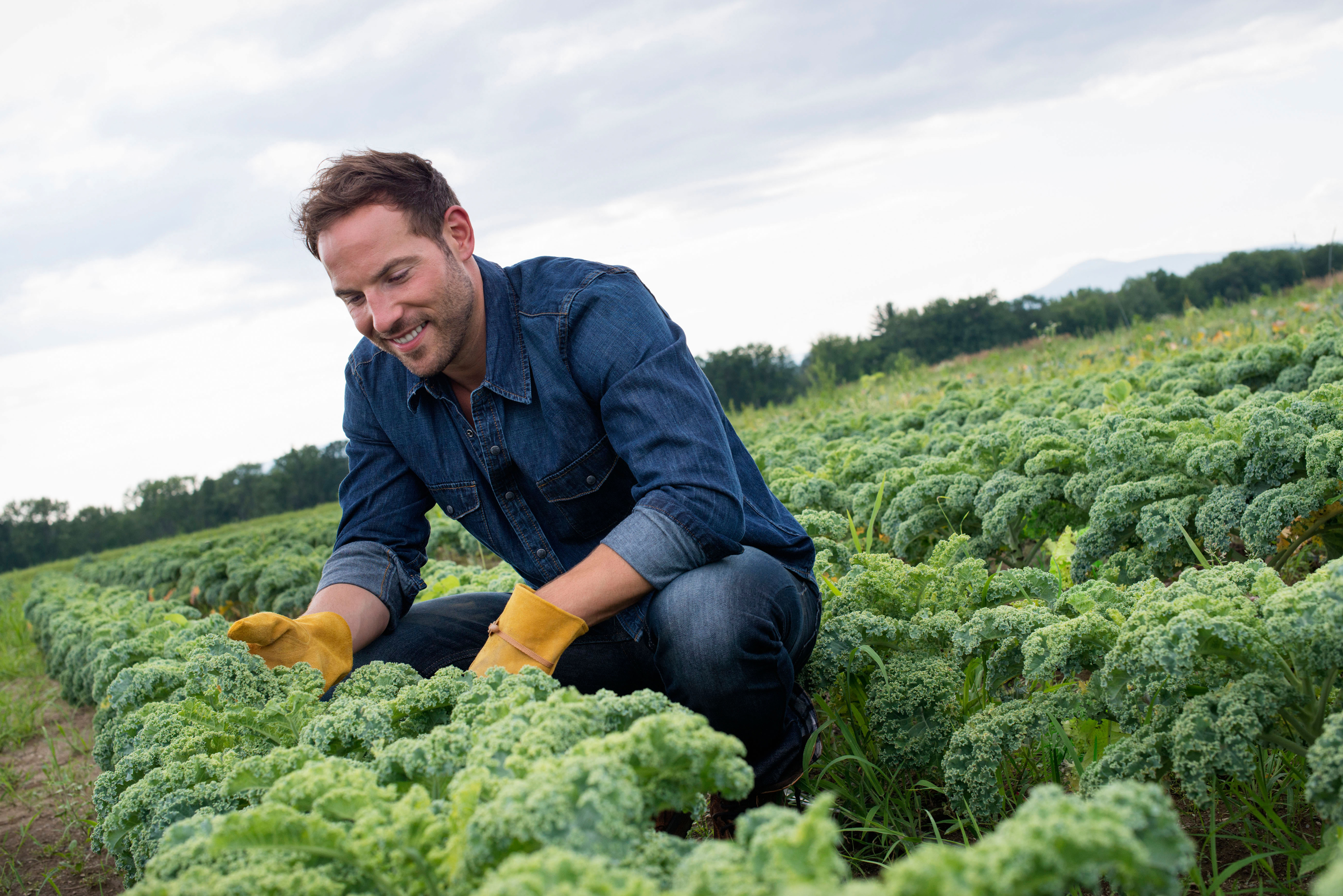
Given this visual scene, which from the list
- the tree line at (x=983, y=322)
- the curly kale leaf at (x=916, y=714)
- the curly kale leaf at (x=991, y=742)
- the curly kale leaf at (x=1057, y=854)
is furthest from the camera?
the tree line at (x=983, y=322)

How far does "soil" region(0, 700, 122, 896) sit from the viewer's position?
3.36 metres

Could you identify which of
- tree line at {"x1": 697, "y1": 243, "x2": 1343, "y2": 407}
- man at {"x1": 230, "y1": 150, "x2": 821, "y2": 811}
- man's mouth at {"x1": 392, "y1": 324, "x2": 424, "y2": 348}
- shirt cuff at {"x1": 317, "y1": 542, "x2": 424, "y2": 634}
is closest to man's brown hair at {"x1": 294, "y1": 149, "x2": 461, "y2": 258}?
man at {"x1": 230, "y1": 150, "x2": 821, "y2": 811}

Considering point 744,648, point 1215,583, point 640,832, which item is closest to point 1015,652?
point 1215,583

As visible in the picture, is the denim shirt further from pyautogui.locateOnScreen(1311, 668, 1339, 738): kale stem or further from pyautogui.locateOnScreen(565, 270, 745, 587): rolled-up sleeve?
pyautogui.locateOnScreen(1311, 668, 1339, 738): kale stem

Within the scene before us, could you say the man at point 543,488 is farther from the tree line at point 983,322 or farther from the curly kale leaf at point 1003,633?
the tree line at point 983,322

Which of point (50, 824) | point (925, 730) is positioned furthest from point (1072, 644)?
point (50, 824)

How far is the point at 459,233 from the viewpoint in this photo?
2.89 m

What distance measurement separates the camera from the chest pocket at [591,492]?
2838 mm

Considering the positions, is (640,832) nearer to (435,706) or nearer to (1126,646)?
(435,706)

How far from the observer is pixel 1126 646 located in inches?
77.1

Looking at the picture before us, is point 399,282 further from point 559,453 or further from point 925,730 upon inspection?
point 925,730

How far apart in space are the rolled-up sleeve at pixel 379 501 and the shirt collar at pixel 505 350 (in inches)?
18.4

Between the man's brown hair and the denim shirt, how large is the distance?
27 centimetres

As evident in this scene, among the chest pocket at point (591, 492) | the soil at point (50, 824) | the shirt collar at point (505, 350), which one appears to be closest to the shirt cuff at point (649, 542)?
the chest pocket at point (591, 492)
